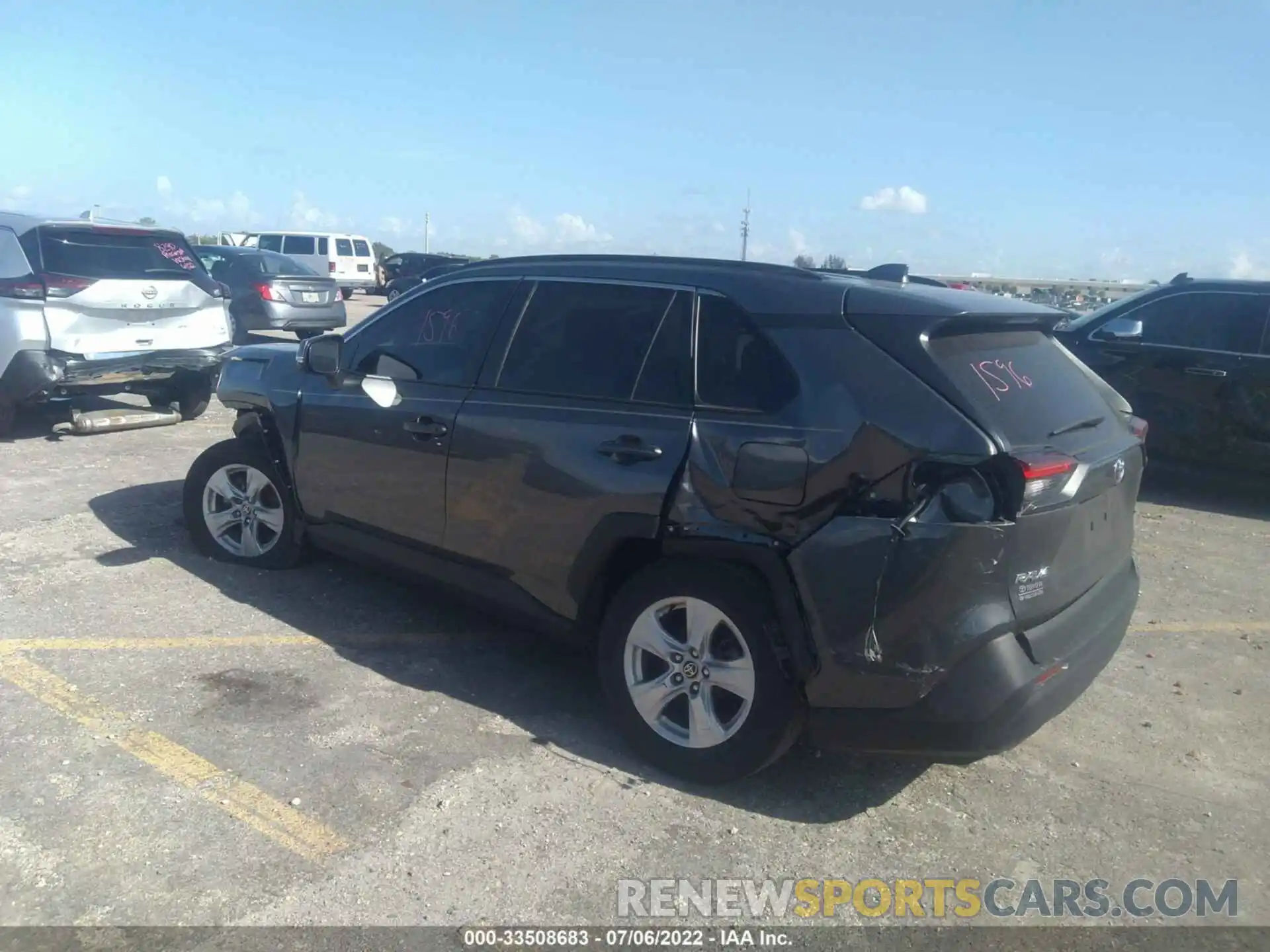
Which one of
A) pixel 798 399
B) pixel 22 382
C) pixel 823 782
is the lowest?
pixel 823 782

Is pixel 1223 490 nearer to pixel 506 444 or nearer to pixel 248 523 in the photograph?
pixel 506 444

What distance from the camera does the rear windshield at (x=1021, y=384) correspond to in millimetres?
3473

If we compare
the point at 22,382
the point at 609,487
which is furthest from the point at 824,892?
the point at 22,382

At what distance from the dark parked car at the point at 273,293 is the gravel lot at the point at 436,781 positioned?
10720 mm

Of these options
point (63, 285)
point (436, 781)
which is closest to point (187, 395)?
point (63, 285)

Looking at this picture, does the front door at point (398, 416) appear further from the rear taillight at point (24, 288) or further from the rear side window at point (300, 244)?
the rear side window at point (300, 244)

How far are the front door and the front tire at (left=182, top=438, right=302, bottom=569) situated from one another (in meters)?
0.39

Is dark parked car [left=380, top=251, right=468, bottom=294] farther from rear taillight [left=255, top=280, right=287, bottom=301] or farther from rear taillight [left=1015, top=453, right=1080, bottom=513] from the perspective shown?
rear taillight [left=1015, top=453, right=1080, bottom=513]

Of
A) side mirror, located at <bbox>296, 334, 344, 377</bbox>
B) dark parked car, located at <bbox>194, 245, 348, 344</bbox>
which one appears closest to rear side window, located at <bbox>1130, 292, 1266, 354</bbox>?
side mirror, located at <bbox>296, 334, 344, 377</bbox>

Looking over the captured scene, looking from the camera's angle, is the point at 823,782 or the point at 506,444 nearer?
the point at 823,782

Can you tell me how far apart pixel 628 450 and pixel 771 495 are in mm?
622

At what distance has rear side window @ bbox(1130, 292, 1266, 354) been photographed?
8.29 meters

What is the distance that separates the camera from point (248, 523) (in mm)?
5848

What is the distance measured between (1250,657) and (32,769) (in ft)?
17.7
